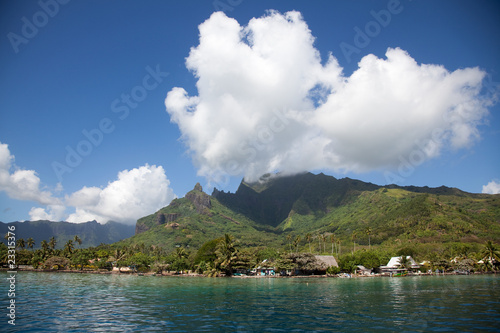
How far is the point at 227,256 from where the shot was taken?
101m

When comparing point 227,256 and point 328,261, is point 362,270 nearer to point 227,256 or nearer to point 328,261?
point 328,261

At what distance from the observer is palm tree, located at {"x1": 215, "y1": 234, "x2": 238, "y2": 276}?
99688 millimetres

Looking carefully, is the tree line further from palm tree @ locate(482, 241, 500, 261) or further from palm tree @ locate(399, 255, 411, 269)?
palm tree @ locate(399, 255, 411, 269)

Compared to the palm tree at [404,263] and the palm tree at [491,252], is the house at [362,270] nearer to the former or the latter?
the palm tree at [404,263]

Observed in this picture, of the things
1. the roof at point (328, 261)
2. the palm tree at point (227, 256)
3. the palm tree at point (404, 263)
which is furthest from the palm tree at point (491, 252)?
the palm tree at point (227, 256)

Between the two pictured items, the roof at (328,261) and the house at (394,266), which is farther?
the house at (394,266)

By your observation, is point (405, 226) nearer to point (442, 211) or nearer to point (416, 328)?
point (442, 211)

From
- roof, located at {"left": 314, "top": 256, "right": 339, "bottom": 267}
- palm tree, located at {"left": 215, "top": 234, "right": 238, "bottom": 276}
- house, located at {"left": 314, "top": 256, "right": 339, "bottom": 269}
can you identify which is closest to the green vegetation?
palm tree, located at {"left": 215, "top": 234, "right": 238, "bottom": 276}

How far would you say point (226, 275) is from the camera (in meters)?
104

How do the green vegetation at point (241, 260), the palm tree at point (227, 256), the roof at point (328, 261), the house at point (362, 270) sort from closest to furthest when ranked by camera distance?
the palm tree at point (227, 256)
the green vegetation at point (241, 260)
the roof at point (328, 261)
the house at point (362, 270)

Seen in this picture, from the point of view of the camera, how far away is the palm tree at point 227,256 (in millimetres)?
99688

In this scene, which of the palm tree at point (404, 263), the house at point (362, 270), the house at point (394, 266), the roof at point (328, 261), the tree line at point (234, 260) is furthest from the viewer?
the house at point (394, 266)

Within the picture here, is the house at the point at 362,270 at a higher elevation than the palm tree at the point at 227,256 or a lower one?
lower

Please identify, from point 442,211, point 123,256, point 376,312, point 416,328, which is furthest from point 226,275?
point 442,211
